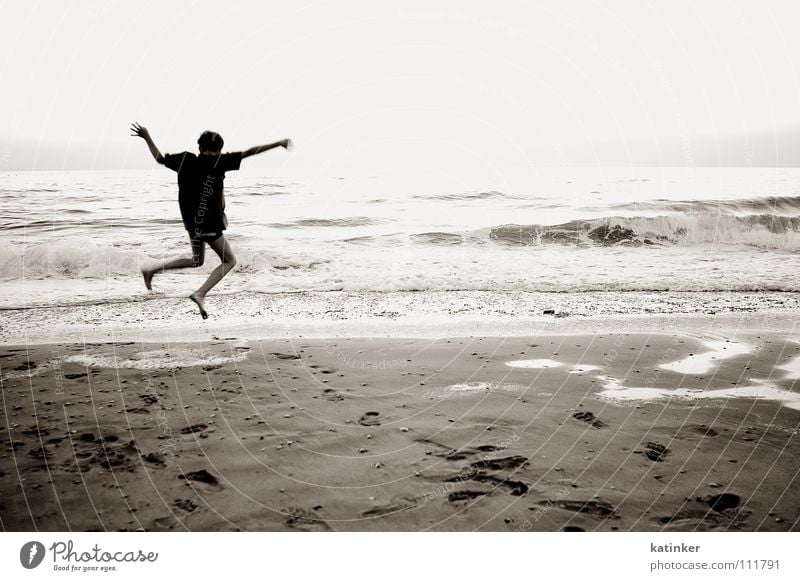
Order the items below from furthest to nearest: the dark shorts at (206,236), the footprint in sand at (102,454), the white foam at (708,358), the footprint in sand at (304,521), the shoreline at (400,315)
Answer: the shoreline at (400,315)
the white foam at (708,358)
the dark shorts at (206,236)
the footprint in sand at (102,454)
the footprint in sand at (304,521)

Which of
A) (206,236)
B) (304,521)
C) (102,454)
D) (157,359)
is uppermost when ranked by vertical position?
(206,236)

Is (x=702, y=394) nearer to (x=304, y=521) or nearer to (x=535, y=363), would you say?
(x=535, y=363)

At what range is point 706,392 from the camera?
5.04 m

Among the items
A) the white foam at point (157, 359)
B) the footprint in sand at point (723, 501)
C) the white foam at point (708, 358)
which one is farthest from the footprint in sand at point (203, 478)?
the white foam at point (708, 358)

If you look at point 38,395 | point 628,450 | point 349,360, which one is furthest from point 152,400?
point 628,450

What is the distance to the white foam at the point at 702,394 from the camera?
16.1 feet

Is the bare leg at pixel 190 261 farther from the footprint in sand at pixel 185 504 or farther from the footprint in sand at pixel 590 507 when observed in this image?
the footprint in sand at pixel 590 507

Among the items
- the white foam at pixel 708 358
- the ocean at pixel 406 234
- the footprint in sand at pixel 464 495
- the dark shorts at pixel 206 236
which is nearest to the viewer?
the footprint in sand at pixel 464 495

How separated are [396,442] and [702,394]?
9.14ft

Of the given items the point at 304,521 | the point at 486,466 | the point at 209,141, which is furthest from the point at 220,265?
the point at 486,466

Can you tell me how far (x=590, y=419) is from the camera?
4492 mm

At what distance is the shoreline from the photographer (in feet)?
23.6

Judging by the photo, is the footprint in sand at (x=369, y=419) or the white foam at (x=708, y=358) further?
the white foam at (x=708, y=358)

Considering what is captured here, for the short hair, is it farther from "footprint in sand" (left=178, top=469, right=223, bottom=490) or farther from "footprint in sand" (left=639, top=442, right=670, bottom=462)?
"footprint in sand" (left=639, top=442, right=670, bottom=462)
